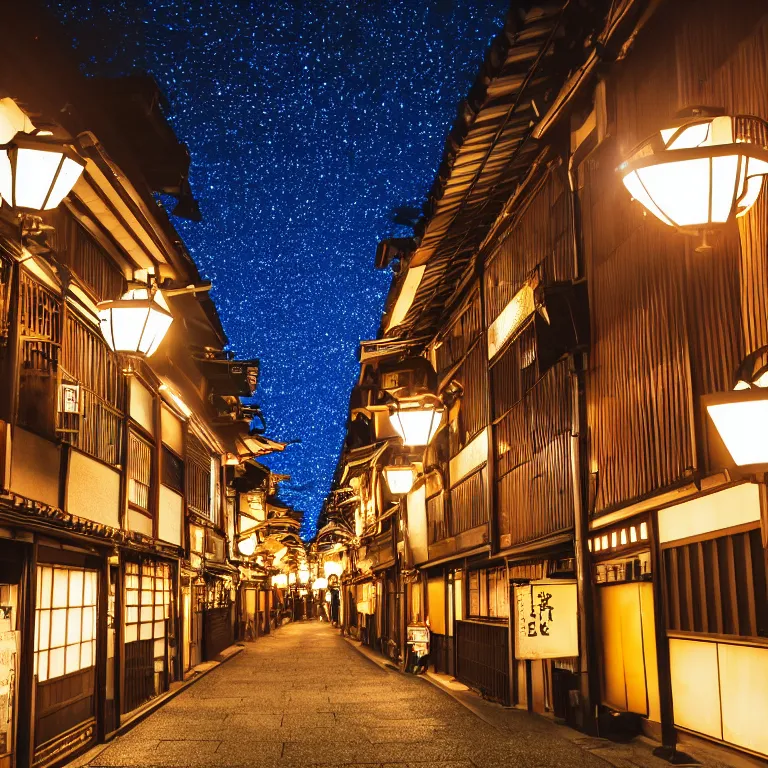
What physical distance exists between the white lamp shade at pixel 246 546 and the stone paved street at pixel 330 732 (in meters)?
19.1

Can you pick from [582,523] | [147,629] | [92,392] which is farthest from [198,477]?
[582,523]

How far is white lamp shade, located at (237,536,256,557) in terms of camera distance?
4797 cm

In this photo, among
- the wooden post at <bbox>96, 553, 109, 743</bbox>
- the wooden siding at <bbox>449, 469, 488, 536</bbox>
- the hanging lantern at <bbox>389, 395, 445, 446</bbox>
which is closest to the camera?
the wooden post at <bbox>96, 553, 109, 743</bbox>

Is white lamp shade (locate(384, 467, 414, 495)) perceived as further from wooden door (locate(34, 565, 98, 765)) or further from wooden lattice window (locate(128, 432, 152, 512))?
wooden door (locate(34, 565, 98, 765))

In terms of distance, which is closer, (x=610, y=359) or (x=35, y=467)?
(x=35, y=467)

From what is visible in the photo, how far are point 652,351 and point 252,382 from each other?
25764 mm

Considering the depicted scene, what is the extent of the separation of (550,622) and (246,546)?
3370 cm

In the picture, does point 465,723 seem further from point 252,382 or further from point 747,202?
point 252,382

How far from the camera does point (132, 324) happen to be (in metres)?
14.4

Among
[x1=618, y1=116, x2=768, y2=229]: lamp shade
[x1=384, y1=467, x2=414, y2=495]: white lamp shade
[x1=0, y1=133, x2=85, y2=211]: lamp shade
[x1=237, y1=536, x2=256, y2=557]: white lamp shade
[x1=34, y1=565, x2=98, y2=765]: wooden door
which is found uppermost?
[x1=0, y1=133, x2=85, y2=211]: lamp shade

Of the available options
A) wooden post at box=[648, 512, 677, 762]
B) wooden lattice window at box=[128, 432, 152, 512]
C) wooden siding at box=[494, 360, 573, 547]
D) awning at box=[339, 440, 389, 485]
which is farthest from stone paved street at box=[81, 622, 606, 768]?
awning at box=[339, 440, 389, 485]

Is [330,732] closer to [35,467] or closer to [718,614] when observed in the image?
[35,467]

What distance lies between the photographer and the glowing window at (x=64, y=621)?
1467cm

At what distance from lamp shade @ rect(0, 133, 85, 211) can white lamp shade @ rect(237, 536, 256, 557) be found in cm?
3858
